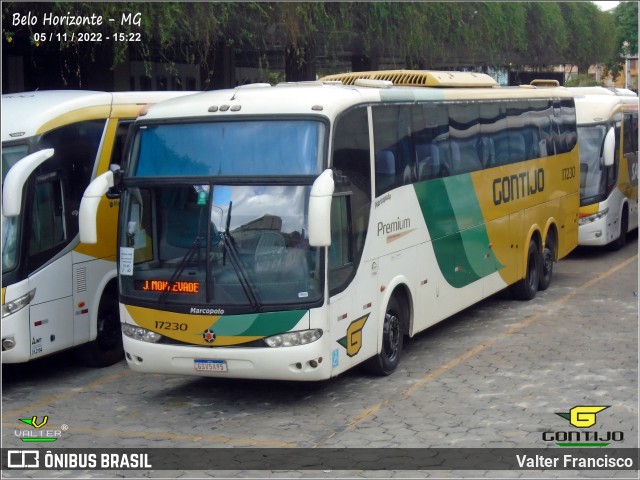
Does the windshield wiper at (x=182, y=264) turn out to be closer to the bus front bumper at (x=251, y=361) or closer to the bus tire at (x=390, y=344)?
Result: the bus front bumper at (x=251, y=361)

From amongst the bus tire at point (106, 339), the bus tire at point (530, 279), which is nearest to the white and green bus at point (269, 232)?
the bus tire at point (106, 339)

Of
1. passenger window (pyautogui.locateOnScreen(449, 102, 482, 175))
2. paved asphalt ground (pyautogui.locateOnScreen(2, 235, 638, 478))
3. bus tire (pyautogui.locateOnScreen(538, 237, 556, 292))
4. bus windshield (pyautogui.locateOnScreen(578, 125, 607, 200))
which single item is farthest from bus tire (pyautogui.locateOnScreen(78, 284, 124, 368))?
bus windshield (pyautogui.locateOnScreen(578, 125, 607, 200))

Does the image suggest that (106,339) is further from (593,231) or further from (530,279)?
(593,231)

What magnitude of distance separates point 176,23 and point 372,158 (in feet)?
23.7

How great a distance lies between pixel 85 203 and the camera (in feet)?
33.2

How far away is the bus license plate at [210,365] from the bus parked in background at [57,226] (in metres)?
2.03

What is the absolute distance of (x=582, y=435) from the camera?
9.06m

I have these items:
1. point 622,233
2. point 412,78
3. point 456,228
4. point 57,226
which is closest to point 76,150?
point 57,226

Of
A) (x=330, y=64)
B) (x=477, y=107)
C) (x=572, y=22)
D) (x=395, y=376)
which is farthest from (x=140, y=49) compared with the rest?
(x=572, y=22)

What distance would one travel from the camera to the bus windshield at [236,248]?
9.71 m

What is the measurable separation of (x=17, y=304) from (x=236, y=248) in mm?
2553

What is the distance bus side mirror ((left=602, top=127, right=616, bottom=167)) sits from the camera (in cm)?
1967

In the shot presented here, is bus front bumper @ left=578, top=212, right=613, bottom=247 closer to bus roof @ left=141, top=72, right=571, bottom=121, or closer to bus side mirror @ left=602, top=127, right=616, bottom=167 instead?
bus side mirror @ left=602, top=127, right=616, bottom=167

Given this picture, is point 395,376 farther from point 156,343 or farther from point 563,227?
point 563,227
